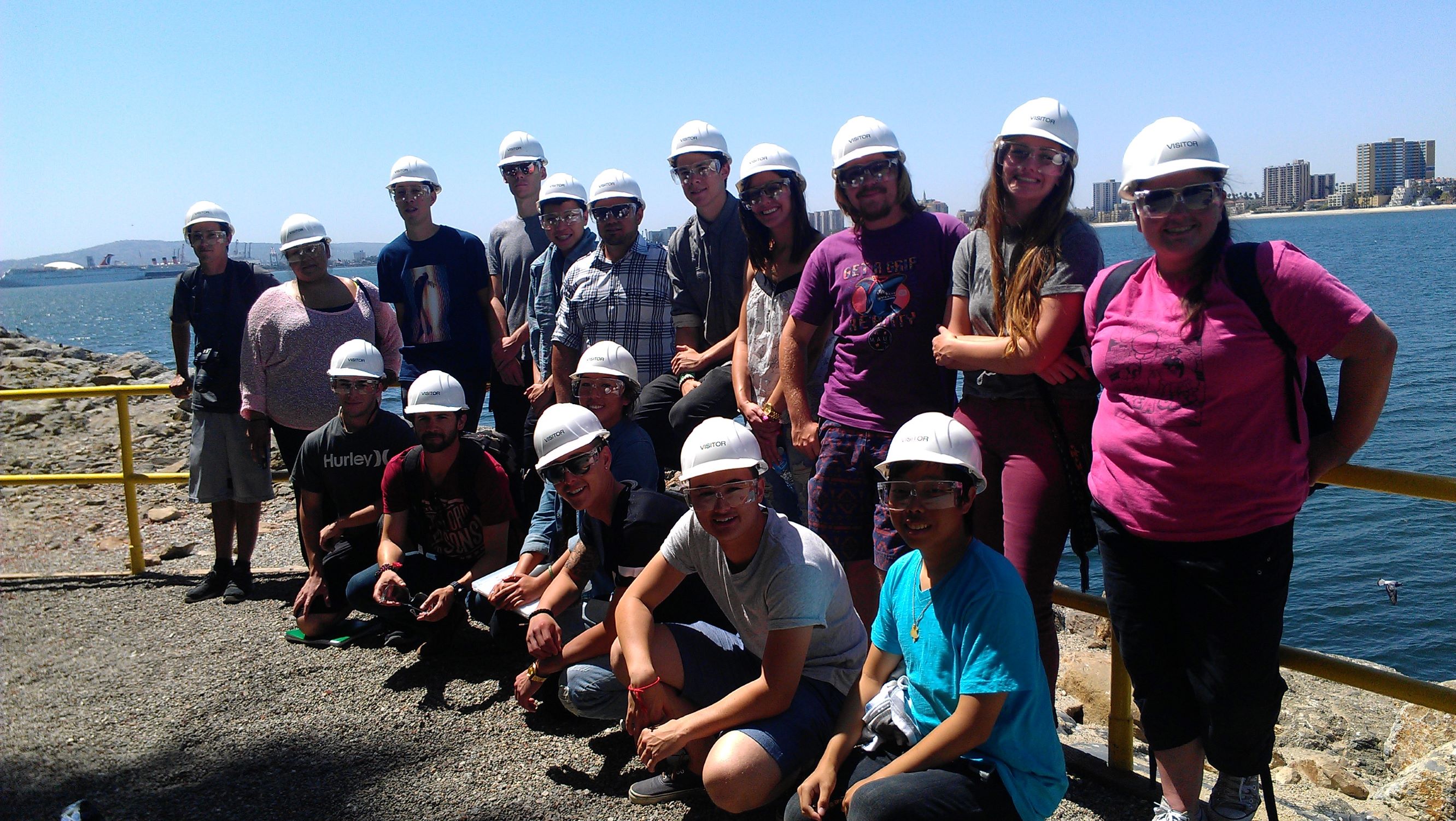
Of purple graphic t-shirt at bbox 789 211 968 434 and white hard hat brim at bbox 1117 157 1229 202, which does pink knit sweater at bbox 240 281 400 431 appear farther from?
white hard hat brim at bbox 1117 157 1229 202

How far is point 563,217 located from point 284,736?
2.93 metres

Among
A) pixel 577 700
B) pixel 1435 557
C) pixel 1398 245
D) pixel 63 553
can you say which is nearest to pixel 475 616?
pixel 577 700

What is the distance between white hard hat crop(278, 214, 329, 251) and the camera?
5.77 m

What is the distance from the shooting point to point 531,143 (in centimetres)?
631

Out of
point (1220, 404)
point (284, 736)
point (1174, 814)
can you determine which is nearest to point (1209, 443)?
point (1220, 404)

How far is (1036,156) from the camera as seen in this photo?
327 cm

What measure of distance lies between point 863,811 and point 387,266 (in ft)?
14.8

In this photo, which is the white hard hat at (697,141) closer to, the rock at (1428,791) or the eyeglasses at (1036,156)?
the eyeglasses at (1036,156)

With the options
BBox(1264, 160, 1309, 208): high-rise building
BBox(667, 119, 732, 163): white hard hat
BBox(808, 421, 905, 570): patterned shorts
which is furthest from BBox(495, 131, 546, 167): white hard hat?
BBox(1264, 160, 1309, 208): high-rise building

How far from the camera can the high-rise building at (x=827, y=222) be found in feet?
15.4

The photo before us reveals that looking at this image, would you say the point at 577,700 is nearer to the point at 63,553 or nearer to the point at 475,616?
the point at 475,616

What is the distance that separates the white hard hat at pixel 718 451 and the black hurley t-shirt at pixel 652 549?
683 millimetres

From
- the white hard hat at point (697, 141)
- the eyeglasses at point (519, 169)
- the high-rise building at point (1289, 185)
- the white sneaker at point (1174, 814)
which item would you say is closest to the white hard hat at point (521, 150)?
the eyeglasses at point (519, 169)

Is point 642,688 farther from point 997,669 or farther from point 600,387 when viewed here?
point 600,387
